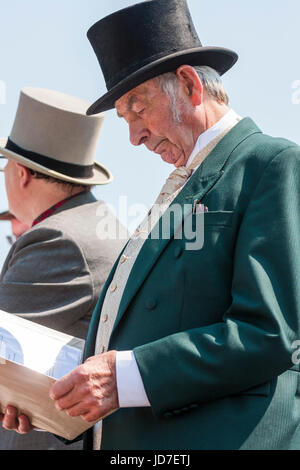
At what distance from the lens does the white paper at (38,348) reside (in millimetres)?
2203

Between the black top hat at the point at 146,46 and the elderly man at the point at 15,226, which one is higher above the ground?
the black top hat at the point at 146,46

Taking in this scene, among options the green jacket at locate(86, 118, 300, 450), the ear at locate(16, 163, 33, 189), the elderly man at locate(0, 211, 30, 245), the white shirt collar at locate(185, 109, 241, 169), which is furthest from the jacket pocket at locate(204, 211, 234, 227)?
the elderly man at locate(0, 211, 30, 245)

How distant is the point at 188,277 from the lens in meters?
2.19

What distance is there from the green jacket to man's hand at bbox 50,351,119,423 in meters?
0.10

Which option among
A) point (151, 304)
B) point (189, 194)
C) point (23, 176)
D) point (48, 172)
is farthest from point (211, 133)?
point (23, 176)

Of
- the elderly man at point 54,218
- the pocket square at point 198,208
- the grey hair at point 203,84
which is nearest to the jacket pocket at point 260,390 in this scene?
the pocket square at point 198,208

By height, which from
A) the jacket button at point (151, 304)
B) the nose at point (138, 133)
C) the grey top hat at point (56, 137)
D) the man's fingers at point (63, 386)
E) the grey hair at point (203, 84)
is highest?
the grey hair at point (203, 84)

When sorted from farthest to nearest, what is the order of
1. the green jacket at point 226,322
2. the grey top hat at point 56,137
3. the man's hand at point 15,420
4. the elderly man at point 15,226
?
the elderly man at point 15,226
the grey top hat at point 56,137
the man's hand at point 15,420
the green jacket at point 226,322

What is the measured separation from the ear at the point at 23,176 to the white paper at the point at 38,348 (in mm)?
1424

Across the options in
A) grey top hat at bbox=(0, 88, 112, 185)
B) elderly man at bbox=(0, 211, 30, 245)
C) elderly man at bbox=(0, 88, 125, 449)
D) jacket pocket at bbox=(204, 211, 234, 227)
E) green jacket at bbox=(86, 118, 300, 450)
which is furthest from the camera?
elderly man at bbox=(0, 211, 30, 245)

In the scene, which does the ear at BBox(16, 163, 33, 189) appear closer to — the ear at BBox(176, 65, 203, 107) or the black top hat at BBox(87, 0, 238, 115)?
Result: the black top hat at BBox(87, 0, 238, 115)

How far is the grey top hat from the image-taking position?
383 centimetres

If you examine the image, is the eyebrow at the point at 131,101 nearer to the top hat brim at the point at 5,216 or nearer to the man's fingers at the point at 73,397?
the man's fingers at the point at 73,397
